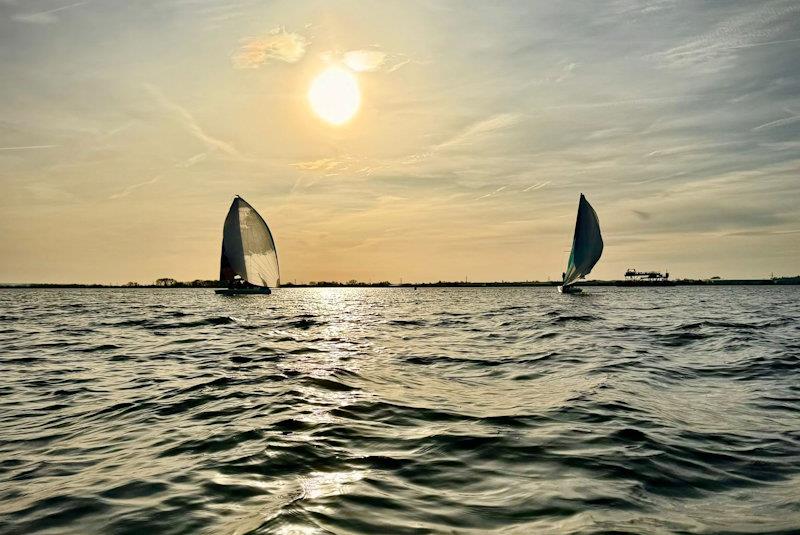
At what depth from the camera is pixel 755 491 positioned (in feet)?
17.0

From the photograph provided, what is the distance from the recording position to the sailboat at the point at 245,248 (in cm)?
8112

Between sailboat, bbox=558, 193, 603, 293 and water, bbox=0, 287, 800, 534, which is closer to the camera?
water, bbox=0, 287, 800, 534

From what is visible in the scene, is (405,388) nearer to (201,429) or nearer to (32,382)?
(201,429)

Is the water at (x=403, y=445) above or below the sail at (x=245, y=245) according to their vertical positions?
below

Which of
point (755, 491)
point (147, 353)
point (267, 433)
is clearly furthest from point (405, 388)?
point (147, 353)

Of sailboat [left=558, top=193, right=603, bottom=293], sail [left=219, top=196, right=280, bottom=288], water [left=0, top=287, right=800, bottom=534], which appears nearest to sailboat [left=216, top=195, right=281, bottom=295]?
sail [left=219, top=196, right=280, bottom=288]

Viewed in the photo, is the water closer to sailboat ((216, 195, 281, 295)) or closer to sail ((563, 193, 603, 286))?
sail ((563, 193, 603, 286))

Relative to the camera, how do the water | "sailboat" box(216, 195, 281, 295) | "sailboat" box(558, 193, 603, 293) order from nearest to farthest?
1. the water
2. "sailboat" box(558, 193, 603, 293)
3. "sailboat" box(216, 195, 281, 295)

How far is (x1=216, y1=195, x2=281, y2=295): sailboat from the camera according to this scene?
266 feet

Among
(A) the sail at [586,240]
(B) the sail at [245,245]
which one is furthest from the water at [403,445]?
(B) the sail at [245,245]

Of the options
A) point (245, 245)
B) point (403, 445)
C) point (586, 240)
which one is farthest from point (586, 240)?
point (403, 445)

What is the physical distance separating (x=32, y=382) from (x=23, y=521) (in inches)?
372

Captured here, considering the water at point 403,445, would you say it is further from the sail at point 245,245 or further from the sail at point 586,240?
the sail at point 245,245

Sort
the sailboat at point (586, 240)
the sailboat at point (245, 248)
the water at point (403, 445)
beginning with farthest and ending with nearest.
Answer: the sailboat at point (245, 248), the sailboat at point (586, 240), the water at point (403, 445)
